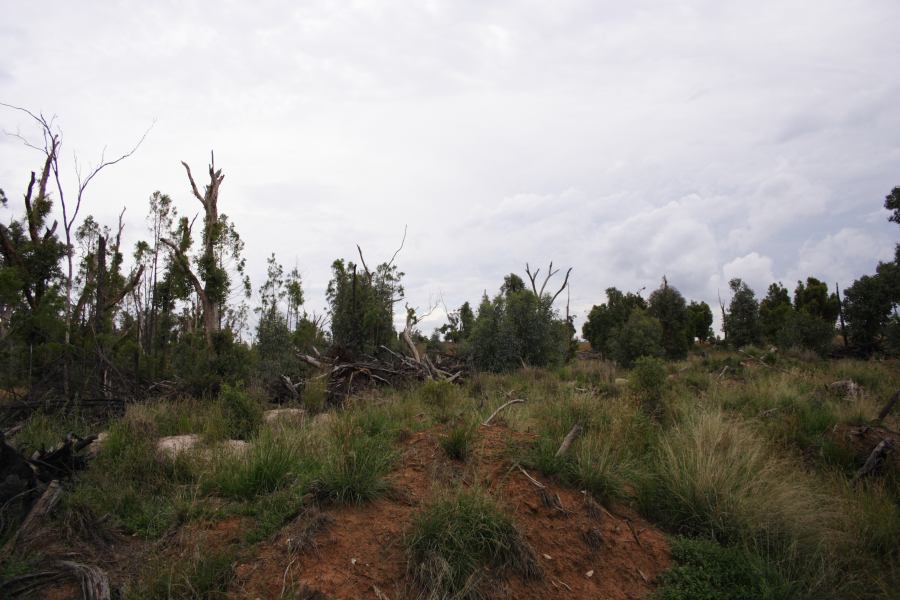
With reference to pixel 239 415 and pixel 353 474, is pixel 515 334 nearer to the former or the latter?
pixel 239 415

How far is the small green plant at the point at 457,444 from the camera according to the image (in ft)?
18.9

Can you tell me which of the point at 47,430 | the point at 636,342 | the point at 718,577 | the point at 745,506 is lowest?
the point at 718,577

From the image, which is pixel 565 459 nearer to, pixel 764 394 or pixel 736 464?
pixel 736 464

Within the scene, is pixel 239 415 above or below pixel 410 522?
above

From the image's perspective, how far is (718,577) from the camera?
4.18m

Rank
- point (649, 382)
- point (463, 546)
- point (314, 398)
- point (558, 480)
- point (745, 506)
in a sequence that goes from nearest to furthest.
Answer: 1. point (463, 546)
2. point (745, 506)
3. point (558, 480)
4. point (649, 382)
5. point (314, 398)

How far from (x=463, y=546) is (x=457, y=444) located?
1846 mm

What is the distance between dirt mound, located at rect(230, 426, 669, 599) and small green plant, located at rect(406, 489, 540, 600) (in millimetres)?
119

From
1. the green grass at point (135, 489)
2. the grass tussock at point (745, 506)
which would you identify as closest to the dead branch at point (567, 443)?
the grass tussock at point (745, 506)

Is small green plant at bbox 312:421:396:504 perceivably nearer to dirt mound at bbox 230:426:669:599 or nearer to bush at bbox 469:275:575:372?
dirt mound at bbox 230:426:669:599

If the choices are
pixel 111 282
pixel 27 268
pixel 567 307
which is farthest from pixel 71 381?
pixel 567 307

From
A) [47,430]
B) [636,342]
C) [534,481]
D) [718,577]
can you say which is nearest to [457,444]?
[534,481]

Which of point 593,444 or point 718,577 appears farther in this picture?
point 593,444

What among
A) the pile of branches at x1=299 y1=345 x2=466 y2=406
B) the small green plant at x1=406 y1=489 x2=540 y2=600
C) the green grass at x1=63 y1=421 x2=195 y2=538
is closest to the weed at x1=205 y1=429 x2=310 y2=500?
the green grass at x1=63 y1=421 x2=195 y2=538
